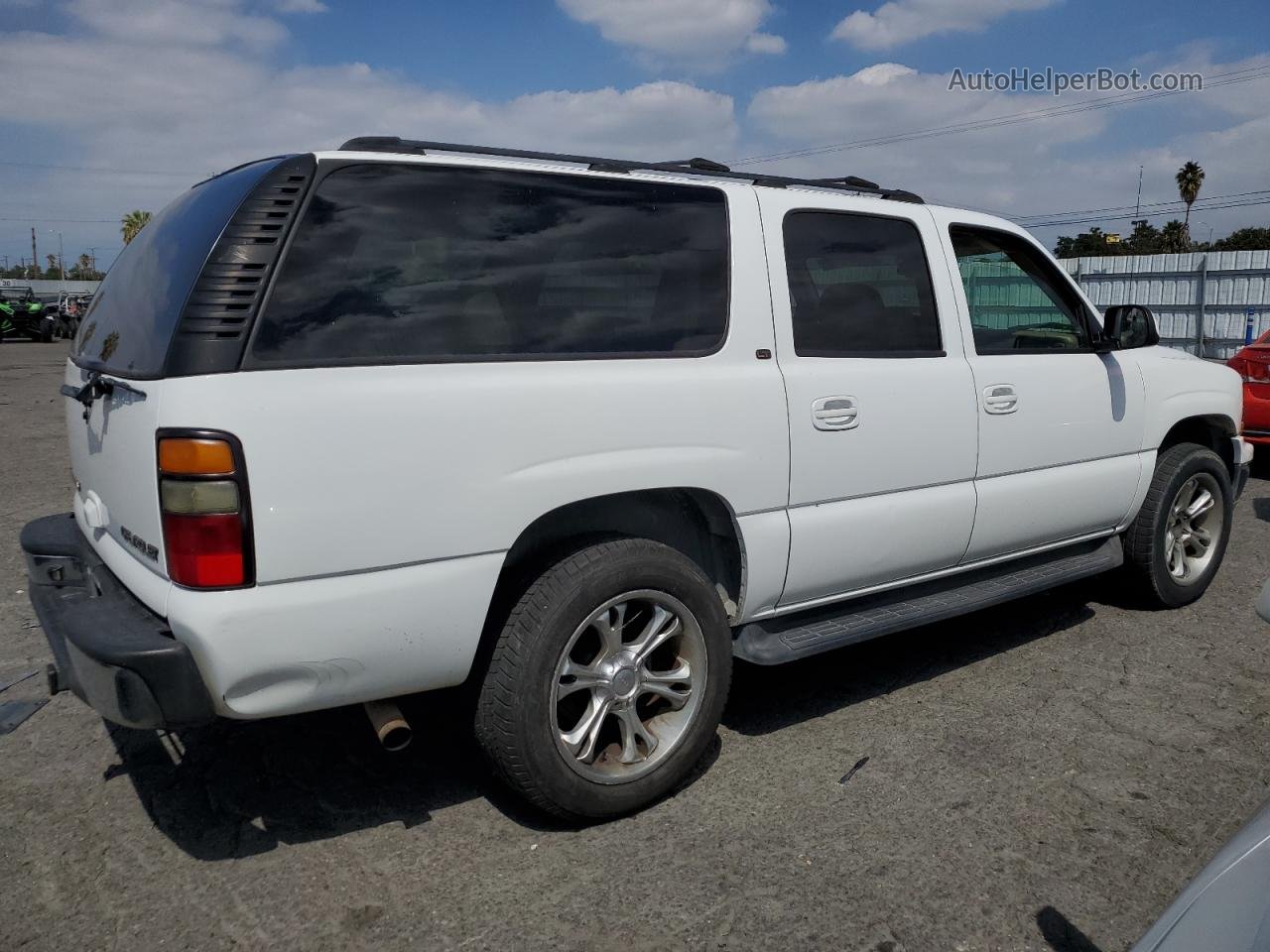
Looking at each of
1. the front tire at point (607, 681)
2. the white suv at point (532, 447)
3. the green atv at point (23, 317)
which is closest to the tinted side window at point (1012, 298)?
the white suv at point (532, 447)

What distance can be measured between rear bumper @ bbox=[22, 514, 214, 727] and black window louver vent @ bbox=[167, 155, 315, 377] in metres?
0.65

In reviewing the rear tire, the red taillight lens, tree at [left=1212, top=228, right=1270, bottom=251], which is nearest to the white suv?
the red taillight lens

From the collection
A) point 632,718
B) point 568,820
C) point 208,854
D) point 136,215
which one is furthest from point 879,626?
→ point 136,215

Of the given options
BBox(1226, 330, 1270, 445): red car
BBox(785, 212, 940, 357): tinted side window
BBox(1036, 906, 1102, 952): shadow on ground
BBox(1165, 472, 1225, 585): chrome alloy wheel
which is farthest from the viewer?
BBox(1226, 330, 1270, 445): red car

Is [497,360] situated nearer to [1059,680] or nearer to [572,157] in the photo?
[572,157]

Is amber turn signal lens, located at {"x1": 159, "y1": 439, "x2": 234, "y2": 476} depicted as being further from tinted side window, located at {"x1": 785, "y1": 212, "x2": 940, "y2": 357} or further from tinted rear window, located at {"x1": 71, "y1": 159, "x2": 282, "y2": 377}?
tinted side window, located at {"x1": 785, "y1": 212, "x2": 940, "y2": 357}

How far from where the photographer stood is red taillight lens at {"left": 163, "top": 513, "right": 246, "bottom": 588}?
2459 mm

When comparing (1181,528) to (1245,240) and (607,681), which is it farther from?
(1245,240)

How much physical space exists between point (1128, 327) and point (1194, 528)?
134 centimetres

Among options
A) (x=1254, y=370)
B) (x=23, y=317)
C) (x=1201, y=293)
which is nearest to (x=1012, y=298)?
Answer: (x=1254, y=370)

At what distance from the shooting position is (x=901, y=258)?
4.04 meters

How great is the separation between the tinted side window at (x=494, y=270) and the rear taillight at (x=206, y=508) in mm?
256

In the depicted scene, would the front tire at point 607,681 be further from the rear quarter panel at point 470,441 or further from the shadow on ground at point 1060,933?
the shadow on ground at point 1060,933

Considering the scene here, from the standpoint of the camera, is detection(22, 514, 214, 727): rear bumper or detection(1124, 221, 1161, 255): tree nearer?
detection(22, 514, 214, 727): rear bumper
